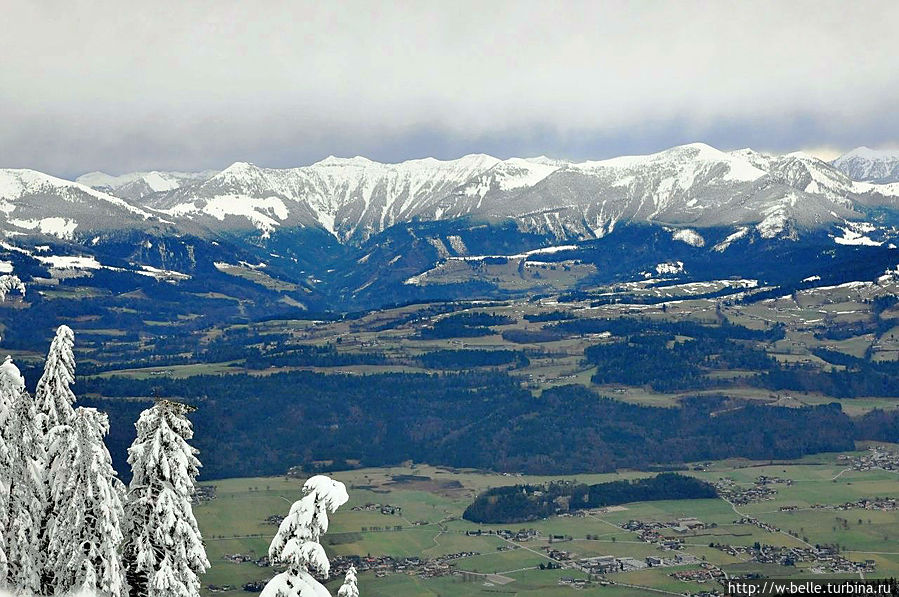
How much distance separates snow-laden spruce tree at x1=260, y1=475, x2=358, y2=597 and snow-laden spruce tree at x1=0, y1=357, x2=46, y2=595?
41.1ft

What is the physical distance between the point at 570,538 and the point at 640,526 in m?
11.8

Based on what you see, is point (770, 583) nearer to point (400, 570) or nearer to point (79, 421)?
point (400, 570)

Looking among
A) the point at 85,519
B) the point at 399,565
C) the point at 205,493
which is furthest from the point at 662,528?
the point at 85,519

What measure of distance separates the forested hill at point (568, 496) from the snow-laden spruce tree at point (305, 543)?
461 feet

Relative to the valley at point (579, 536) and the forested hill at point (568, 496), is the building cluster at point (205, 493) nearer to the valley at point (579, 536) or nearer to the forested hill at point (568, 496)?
the valley at point (579, 536)

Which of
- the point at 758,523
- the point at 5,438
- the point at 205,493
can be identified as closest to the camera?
the point at 5,438

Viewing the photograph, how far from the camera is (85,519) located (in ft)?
106

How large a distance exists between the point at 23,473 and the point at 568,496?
149100mm

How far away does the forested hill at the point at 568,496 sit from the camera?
16788cm

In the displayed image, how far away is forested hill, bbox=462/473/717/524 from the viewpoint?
167875mm

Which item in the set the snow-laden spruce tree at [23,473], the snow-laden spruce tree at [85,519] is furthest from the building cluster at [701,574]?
the snow-laden spruce tree at [85,519]

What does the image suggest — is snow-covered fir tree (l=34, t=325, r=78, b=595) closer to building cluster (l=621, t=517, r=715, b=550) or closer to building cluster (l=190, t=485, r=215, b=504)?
building cluster (l=621, t=517, r=715, b=550)

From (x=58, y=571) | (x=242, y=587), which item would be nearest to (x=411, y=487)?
(x=242, y=587)

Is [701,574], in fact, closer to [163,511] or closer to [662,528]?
[662,528]
